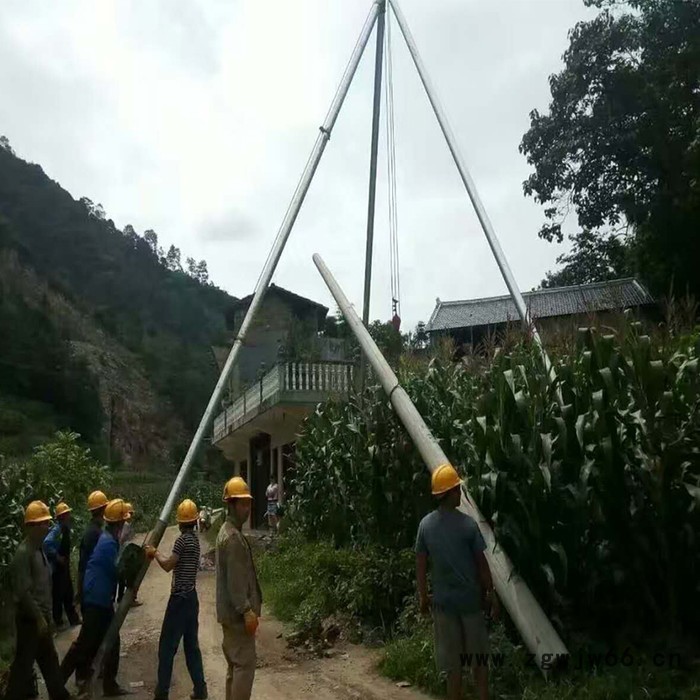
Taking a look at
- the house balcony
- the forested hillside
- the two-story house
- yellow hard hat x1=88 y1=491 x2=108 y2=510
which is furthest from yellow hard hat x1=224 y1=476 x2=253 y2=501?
the forested hillside

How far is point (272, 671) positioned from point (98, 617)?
1.97m

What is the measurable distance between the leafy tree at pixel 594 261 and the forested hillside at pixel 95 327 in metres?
36.1

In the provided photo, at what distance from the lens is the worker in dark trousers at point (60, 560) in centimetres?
1083

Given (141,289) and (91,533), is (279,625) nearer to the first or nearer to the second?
(91,533)

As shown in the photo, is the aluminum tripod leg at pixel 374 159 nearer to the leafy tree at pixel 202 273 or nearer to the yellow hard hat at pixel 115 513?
the yellow hard hat at pixel 115 513

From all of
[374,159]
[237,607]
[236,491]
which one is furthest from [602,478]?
[374,159]

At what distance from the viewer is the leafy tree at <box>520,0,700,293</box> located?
2123 centimetres

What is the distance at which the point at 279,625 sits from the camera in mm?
11031

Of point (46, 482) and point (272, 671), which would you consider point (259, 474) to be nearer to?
point (46, 482)

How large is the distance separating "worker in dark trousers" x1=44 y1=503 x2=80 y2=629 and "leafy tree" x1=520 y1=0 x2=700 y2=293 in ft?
52.7

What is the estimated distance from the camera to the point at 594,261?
3125 cm

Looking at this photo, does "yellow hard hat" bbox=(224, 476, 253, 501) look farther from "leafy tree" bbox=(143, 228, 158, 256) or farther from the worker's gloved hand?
"leafy tree" bbox=(143, 228, 158, 256)

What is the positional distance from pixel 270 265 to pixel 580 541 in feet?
20.8

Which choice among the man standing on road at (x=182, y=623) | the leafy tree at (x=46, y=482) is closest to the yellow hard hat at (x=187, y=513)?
the man standing on road at (x=182, y=623)
